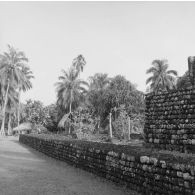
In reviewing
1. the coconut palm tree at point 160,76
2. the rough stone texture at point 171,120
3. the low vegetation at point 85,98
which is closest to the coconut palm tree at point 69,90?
the low vegetation at point 85,98

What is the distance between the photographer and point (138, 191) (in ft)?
19.7

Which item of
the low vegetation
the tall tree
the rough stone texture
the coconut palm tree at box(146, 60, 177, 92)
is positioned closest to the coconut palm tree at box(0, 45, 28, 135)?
the low vegetation

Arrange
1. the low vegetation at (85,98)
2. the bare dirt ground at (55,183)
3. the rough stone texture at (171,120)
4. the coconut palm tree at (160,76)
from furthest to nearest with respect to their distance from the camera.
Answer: the coconut palm tree at (160,76) → the low vegetation at (85,98) → the rough stone texture at (171,120) → the bare dirt ground at (55,183)

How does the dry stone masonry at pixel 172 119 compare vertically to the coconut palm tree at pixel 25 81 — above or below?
below

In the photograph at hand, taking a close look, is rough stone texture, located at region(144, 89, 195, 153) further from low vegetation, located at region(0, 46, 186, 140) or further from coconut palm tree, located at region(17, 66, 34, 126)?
coconut palm tree, located at region(17, 66, 34, 126)

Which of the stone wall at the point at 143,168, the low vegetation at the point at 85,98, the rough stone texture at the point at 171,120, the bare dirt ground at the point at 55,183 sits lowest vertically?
the bare dirt ground at the point at 55,183

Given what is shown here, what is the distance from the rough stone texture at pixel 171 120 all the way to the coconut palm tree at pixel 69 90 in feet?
129

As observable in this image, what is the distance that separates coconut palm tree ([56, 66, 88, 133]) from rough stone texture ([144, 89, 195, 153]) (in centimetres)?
3933

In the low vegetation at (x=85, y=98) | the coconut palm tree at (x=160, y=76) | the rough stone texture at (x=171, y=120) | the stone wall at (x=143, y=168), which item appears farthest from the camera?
the coconut palm tree at (x=160, y=76)

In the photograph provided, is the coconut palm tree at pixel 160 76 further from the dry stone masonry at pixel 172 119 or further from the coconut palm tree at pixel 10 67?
the dry stone masonry at pixel 172 119

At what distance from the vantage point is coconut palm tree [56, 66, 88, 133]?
167ft

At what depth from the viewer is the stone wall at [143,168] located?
4.79 m

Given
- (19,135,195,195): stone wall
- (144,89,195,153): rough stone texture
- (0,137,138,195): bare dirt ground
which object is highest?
(144,89,195,153): rough stone texture

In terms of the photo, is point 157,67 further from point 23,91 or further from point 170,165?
point 170,165
